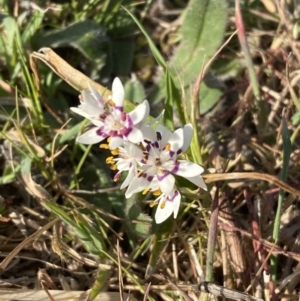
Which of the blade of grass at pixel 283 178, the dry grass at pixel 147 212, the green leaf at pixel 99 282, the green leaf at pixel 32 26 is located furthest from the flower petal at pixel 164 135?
the green leaf at pixel 32 26

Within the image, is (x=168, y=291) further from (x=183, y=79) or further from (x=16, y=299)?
(x=183, y=79)

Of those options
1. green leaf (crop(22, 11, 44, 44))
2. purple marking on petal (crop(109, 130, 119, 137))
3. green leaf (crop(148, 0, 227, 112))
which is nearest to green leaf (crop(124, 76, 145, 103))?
green leaf (crop(148, 0, 227, 112))

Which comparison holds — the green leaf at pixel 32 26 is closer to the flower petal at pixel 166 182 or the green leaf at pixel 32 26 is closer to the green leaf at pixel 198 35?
the green leaf at pixel 198 35

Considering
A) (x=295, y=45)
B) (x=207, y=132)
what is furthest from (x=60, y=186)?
(x=295, y=45)

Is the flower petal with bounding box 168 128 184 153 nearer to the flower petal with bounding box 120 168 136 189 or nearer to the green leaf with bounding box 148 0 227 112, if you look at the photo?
the flower petal with bounding box 120 168 136 189

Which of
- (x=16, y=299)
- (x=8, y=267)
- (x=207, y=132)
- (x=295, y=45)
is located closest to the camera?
(x=16, y=299)

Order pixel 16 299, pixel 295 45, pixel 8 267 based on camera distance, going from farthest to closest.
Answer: pixel 295 45 < pixel 8 267 < pixel 16 299

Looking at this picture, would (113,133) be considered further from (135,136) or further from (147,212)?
(147,212)

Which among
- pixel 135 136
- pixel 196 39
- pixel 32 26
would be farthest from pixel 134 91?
pixel 135 136
